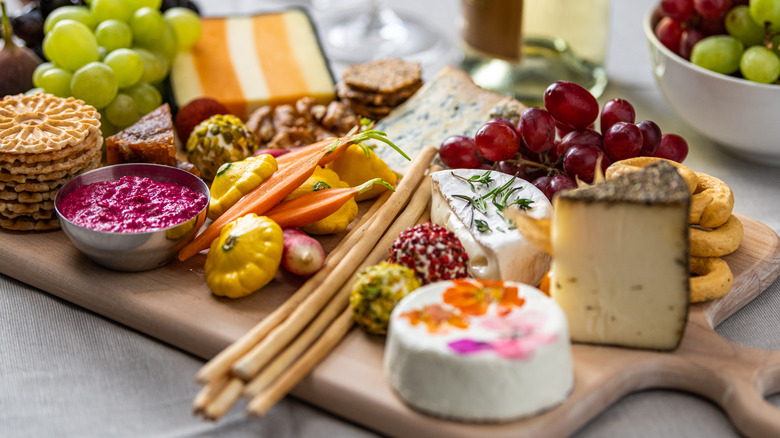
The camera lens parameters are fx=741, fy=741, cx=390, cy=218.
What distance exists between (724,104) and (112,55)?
1.48 meters

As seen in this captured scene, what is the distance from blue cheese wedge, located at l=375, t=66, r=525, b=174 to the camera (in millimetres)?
1797

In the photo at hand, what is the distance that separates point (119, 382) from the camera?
1228 mm

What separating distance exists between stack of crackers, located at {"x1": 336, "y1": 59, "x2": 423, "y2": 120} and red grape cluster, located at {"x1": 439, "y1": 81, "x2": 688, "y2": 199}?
44 centimetres

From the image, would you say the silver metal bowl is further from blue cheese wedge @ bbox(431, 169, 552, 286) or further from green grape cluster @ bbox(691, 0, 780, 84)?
green grape cluster @ bbox(691, 0, 780, 84)

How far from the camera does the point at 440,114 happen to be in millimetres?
1890

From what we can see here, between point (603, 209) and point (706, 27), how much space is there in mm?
1021

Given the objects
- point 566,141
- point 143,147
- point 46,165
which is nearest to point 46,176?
point 46,165

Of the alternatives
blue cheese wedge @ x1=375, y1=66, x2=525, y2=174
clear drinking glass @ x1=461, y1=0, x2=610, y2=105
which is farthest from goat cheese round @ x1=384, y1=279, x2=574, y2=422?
clear drinking glass @ x1=461, y1=0, x2=610, y2=105

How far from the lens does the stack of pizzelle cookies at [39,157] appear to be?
56.7 inches

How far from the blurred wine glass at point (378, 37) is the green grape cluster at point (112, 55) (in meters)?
0.57

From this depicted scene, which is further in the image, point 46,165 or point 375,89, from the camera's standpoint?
point 375,89

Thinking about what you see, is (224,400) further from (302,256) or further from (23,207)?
(23,207)

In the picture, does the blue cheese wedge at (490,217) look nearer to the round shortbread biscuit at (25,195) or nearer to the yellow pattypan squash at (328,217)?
the yellow pattypan squash at (328,217)

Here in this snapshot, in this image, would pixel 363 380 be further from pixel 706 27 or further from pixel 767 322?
pixel 706 27
